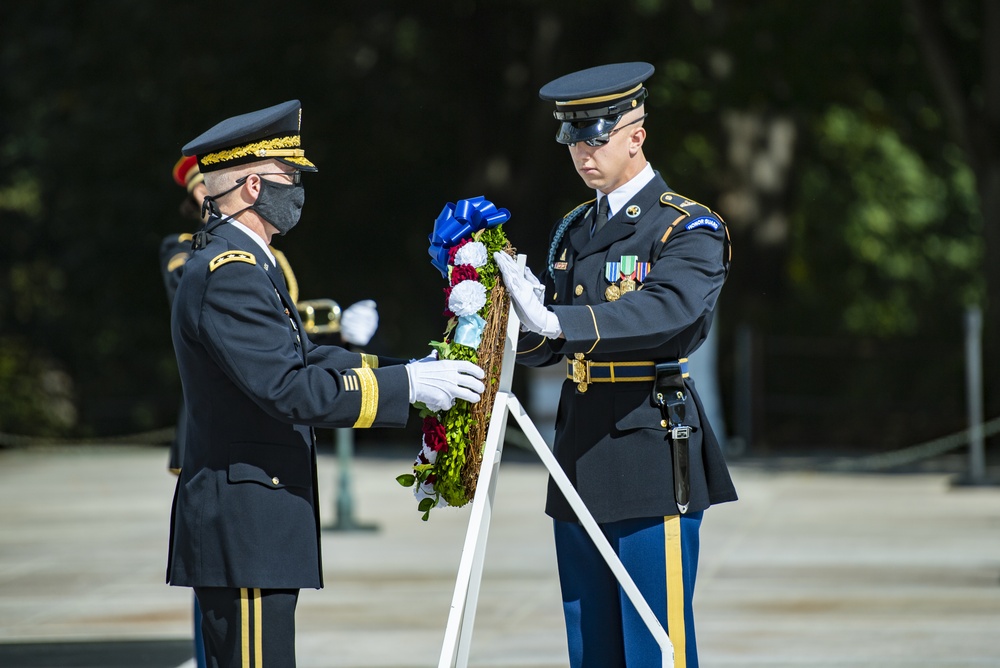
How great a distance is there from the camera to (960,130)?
53.2ft

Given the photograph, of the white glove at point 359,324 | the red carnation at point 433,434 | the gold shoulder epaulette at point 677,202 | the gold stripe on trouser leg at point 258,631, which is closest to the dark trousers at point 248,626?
the gold stripe on trouser leg at point 258,631

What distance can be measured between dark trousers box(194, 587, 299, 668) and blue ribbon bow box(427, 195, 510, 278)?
97 centimetres

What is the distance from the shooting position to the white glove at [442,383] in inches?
167

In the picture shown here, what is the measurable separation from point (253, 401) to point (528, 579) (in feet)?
17.2

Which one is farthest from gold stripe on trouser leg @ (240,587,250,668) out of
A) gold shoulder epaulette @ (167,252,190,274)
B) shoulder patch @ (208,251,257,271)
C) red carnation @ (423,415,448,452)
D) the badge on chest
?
Answer: gold shoulder epaulette @ (167,252,190,274)

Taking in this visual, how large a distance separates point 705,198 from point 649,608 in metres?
18.8

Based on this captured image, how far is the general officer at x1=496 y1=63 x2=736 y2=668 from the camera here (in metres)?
4.66

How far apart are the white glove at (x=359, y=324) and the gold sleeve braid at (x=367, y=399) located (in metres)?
0.93

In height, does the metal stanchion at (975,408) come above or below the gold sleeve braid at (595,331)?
below

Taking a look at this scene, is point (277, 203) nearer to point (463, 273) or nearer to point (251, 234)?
point (251, 234)

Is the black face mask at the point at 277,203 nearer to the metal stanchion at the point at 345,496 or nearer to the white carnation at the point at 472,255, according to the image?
the white carnation at the point at 472,255

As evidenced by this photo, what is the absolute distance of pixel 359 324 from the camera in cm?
516

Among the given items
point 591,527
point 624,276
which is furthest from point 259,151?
point 591,527

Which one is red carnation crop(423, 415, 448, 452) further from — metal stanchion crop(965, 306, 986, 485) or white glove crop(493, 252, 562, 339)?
metal stanchion crop(965, 306, 986, 485)
